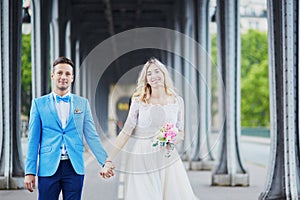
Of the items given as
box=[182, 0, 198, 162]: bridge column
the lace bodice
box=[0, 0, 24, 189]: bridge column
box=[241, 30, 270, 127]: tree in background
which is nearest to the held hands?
the lace bodice

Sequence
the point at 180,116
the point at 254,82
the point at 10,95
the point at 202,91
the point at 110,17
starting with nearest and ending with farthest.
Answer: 1. the point at 180,116
2. the point at 10,95
3. the point at 202,91
4. the point at 110,17
5. the point at 254,82

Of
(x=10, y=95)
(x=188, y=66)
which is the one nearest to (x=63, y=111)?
(x=10, y=95)

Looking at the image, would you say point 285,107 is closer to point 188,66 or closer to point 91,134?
point 91,134

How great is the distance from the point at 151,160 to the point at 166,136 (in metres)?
0.38

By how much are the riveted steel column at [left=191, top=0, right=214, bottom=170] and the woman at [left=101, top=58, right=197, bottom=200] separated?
12.9m

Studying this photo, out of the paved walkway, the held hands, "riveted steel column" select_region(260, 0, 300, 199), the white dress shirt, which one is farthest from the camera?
the paved walkway

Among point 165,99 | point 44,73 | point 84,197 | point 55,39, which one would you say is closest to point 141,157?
point 165,99

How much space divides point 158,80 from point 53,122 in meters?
1.51

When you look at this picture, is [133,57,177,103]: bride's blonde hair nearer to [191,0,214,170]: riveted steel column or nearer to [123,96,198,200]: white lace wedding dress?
[123,96,198,200]: white lace wedding dress

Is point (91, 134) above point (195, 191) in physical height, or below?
above

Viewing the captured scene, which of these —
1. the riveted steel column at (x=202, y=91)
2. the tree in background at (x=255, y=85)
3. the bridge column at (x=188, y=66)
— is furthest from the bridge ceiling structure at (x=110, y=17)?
the tree in background at (x=255, y=85)

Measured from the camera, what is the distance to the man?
5387mm

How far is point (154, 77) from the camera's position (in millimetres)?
6586

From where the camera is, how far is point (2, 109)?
45.8ft
